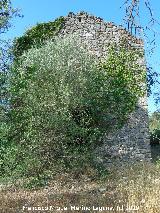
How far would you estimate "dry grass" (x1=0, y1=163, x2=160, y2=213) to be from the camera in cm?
958

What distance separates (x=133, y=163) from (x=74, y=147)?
14.1 ft

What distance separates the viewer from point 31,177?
14914 millimetres

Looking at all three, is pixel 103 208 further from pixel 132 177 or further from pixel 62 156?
pixel 62 156

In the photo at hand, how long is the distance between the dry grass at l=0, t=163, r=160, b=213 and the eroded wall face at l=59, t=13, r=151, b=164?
2.93m

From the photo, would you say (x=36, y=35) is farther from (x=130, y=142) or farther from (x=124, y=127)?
(x=130, y=142)

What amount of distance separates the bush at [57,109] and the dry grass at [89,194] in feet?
3.00

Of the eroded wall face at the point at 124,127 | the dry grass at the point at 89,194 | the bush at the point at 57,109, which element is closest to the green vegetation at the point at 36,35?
the eroded wall face at the point at 124,127

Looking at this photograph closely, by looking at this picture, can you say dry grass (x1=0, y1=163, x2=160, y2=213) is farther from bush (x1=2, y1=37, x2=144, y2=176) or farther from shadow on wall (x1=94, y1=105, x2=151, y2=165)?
shadow on wall (x1=94, y1=105, x2=151, y2=165)

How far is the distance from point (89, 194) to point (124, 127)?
729 cm

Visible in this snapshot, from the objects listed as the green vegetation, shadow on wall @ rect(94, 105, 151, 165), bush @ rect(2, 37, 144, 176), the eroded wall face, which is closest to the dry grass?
→ bush @ rect(2, 37, 144, 176)

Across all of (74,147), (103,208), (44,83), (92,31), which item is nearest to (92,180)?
(74,147)

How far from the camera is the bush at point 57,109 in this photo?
1516 cm

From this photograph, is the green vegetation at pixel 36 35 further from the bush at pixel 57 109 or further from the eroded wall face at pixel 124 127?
the bush at pixel 57 109

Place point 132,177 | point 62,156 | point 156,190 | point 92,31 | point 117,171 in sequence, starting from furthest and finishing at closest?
point 92,31, point 117,171, point 62,156, point 132,177, point 156,190
